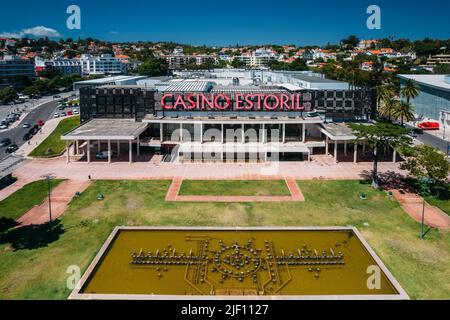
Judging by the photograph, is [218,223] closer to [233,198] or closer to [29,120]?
[233,198]

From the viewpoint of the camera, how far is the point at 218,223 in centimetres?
5319

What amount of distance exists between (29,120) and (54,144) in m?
42.0

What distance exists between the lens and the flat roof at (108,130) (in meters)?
79.6

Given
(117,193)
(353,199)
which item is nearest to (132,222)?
(117,193)

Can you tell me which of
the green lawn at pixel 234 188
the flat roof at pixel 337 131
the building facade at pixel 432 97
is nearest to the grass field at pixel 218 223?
the green lawn at pixel 234 188

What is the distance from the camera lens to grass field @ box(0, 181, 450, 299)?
39750 mm

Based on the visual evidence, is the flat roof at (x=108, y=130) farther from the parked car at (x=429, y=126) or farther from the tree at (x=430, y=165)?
the parked car at (x=429, y=126)

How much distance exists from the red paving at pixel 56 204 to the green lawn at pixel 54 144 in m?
23.7

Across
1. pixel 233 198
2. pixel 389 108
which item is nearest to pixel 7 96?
pixel 233 198

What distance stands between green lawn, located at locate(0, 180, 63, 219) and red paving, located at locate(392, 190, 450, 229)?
59.0m

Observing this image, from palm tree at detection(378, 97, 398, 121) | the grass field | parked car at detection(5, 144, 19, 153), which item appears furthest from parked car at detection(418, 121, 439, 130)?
parked car at detection(5, 144, 19, 153)

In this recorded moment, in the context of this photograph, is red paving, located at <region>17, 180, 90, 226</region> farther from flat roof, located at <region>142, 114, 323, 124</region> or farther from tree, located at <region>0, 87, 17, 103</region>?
tree, located at <region>0, 87, 17, 103</region>

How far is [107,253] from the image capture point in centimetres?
4516
